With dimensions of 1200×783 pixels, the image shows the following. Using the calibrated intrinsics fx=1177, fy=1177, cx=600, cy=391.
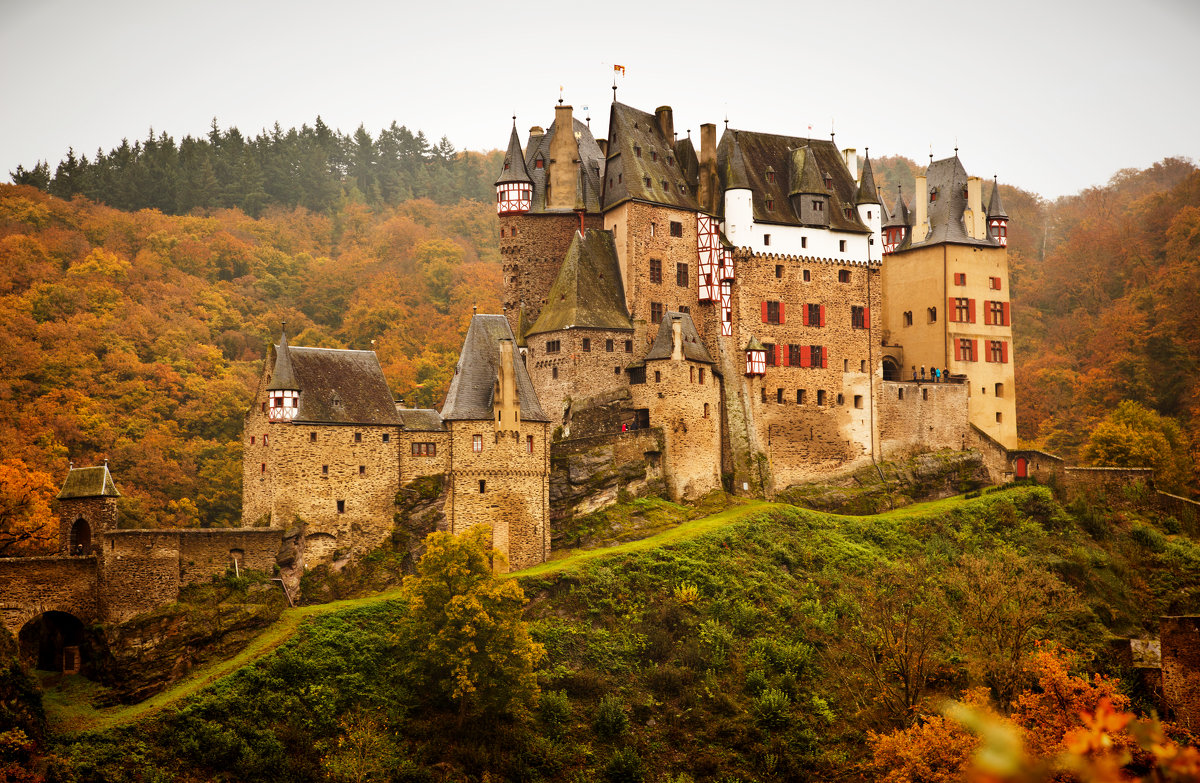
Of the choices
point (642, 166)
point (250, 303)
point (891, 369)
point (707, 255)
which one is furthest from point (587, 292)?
point (250, 303)

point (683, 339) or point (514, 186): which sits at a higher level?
point (514, 186)

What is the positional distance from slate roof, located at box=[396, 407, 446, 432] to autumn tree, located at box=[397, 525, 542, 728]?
774 cm

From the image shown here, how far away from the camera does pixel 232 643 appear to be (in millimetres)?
37375

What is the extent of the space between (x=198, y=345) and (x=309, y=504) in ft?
76.1

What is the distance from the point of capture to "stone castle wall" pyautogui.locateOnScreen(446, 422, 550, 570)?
44312mm

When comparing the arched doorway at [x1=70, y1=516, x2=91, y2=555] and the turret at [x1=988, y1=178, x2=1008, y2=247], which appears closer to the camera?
the arched doorway at [x1=70, y1=516, x2=91, y2=555]

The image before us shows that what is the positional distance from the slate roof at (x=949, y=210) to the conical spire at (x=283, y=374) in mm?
32202

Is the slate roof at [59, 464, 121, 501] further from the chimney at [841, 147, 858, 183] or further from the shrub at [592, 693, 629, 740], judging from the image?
the chimney at [841, 147, 858, 183]

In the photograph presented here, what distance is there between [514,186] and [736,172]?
10.4 meters

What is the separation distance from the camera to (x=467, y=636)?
36.2 metres

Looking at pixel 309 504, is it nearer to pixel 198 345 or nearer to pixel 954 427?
pixel 198 345

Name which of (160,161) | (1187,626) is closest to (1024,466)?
(1187,626)

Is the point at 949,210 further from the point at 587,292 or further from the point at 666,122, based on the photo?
the point at 587,292

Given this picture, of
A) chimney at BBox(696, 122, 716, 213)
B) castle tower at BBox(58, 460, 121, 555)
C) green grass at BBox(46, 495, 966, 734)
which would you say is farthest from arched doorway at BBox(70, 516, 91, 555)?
chimney at BBox(696, 122, 716, 213)
